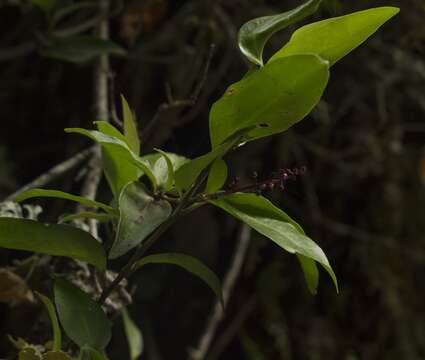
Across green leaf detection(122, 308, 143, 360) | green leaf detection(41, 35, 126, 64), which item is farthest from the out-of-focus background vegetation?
green leaf detection(122, 308, 143, 360)

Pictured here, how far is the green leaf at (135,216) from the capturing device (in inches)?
18.7

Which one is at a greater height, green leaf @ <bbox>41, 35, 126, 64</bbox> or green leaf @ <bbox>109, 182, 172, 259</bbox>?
green leaf @ <bbox>109, 182, 172, 259</bbox>

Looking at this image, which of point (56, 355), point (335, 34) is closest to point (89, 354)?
point (56, 355)

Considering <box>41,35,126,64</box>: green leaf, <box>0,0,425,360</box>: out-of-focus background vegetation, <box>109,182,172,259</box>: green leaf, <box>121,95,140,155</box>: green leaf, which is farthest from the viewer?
<box>0,0,425,360</box>: out-of-focus background vegetation

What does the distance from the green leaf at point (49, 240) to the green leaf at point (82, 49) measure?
0.46 meters

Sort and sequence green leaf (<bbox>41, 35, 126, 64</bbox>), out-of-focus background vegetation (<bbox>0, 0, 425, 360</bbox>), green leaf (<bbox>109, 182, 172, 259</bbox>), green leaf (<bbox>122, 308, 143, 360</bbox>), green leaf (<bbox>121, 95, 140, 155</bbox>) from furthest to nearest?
out-of-focus background vegetation (<bbox>0, 0, 425, 360</bbox>) → green leaf (<bbox>41, 35, 126, 64</bbox>) → green leaf (<bbox>122, 308, 143, 360</bbox>) → green leaf (<bbox>121, 95, 140, 155</bbox>) → green leaf (<bbox>109, 182, 172, 259</bbox>)

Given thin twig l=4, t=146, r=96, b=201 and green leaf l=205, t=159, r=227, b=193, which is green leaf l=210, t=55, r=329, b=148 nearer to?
green leaf l=205, t=159, r=227, b=193

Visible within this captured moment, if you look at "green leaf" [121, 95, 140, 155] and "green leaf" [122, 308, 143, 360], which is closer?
"green leaf" [121, 95, 140, 155]

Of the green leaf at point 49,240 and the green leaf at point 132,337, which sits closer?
the green leaf at point 49,240

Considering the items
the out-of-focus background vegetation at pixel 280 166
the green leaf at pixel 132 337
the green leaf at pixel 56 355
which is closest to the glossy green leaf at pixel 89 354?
the green leaf at pixel 56 355

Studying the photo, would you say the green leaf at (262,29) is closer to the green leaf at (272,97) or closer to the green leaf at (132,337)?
the green leaf at (272,97)

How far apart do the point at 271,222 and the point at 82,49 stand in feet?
1.77

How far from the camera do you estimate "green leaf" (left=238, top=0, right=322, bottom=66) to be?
51 centimetres

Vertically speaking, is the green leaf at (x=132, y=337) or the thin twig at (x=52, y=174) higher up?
the thin twig at (x=52, y=174)
